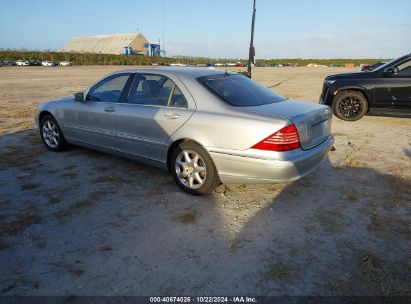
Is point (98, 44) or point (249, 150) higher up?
point (98, 44)

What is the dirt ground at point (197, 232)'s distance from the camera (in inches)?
106

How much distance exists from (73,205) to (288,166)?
2512 mm

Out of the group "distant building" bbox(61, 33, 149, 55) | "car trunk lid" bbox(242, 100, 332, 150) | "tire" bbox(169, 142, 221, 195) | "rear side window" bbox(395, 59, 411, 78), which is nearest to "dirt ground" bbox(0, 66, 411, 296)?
"tire" bbox(169, 142, 221, 195)

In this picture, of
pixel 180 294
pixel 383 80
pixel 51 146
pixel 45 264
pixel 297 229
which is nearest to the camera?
pixel 180 294

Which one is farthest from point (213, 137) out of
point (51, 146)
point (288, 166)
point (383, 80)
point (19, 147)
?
point (383, 80)

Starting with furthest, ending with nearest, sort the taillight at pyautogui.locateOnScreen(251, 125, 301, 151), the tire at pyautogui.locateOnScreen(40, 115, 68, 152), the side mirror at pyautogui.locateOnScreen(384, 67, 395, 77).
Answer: the side mirror at pyautogui.locateOnScreen(384, 67, 395, 77) → the tire at pyautogui.locateOnScreen(40, 115, 68, 152) → the taillight at pyautogui.locateOnScreen(251, 125, 301, 151)

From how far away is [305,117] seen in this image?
12.6 feet

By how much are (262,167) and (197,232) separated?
3.19 feet

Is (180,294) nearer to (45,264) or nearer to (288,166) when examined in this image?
(45,264)

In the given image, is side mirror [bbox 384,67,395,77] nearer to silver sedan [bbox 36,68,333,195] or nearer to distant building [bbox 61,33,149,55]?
silver sedan [bbox 36,68,333,195]

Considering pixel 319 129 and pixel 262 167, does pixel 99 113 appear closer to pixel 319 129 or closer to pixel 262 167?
pixel 262 167

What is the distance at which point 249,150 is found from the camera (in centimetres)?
369

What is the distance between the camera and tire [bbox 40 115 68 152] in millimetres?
6040

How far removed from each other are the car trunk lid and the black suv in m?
5.26
